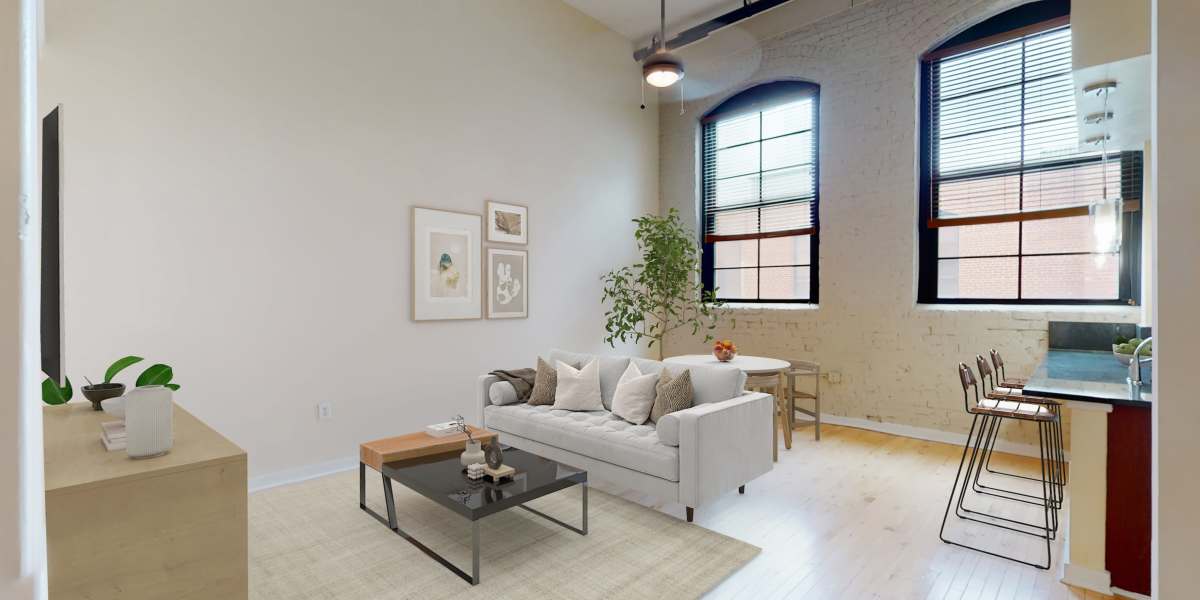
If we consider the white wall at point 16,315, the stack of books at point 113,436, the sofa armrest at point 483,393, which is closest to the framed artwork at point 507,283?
the sofa armrest at point 483,393

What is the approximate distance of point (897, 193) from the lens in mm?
4906

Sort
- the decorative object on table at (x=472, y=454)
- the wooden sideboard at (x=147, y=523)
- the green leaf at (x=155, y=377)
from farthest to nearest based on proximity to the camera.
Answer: the decorative object on table at (x=472, y=454), the green leaf at (x=155, y=377), the wooden sideboard at (x=147, y=523)

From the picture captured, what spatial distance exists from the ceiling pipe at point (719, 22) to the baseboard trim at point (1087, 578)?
168 inches

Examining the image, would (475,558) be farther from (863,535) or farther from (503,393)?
(863,535)

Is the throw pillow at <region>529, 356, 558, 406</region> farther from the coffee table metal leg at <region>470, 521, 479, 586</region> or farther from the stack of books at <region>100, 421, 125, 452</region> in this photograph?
the stack of books at <region>100, 421, 125, 452</region>

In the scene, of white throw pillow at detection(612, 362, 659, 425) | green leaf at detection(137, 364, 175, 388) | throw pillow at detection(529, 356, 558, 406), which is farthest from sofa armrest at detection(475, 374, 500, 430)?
green leaf at detection(137, 364, 175, 388)

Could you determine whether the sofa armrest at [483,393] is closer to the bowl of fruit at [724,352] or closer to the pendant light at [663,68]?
the bowl of fruit at [724,352]

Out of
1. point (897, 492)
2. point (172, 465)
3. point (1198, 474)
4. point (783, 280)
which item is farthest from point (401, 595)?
point (783, 280)

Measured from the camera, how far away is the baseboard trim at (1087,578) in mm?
2371

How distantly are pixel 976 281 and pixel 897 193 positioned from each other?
972 mm

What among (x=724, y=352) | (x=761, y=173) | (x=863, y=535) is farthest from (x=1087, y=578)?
(x=761, y=173)

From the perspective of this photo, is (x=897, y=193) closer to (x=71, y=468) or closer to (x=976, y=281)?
(x=976, y=281)

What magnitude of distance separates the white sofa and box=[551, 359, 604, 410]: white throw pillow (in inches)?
3.2

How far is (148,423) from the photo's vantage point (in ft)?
5.18
